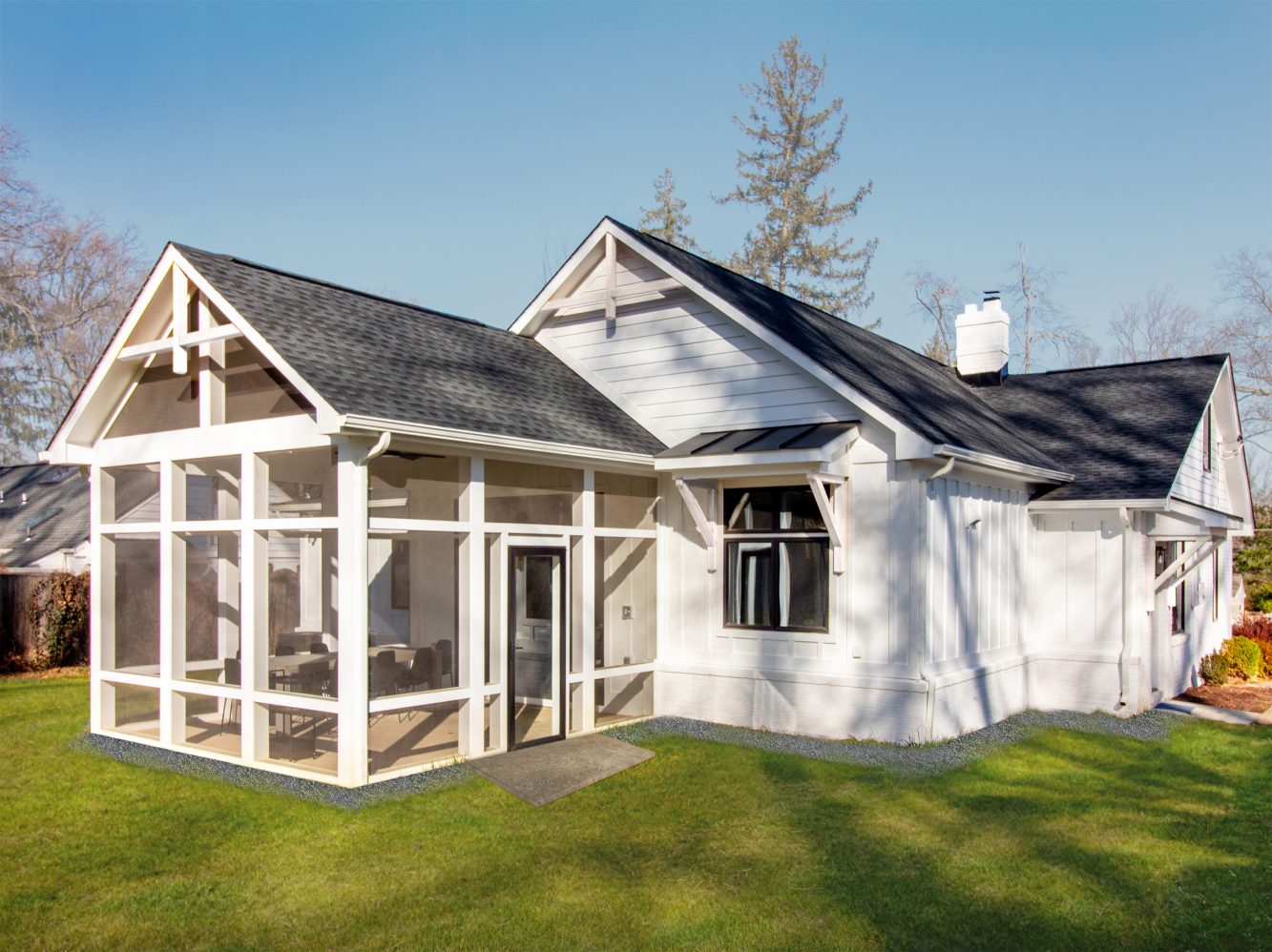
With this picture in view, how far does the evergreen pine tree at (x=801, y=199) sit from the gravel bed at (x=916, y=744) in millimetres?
24605

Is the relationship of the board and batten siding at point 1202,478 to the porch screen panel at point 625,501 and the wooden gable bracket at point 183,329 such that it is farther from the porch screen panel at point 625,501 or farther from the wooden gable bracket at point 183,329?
the wooden gable bracket at point 183,329

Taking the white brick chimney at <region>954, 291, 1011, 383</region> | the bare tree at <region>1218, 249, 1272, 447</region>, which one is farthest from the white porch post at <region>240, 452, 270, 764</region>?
the bare tree at <region>1218, 249, 1272, 447</region>

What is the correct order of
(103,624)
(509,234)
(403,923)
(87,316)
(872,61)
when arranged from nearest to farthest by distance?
1. (403,923)
2. (103,624)
3. (872,61)
4. (87,316)
5. (509,234)

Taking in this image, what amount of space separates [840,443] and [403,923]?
6.34 meters

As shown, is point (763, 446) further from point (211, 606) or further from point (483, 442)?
point (211, 606)

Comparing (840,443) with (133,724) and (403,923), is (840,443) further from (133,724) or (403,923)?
(133,724)

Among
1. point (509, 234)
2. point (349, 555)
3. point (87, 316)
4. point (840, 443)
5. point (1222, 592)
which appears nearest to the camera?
point (349, 555)

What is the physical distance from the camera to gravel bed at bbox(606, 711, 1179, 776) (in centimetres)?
934

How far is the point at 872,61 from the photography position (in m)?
19.7

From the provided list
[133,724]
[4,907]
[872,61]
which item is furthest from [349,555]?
[872,61]

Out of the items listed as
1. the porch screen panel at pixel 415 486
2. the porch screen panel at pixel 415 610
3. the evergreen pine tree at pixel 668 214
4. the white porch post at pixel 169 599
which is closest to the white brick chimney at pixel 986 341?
the porch screen panel at pixel 415 486

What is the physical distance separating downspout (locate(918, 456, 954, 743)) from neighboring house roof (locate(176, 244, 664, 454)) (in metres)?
3.06

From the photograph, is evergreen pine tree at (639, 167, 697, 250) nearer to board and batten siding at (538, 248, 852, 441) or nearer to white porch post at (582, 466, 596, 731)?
board and batten siding at (538, 248, 852, 441)

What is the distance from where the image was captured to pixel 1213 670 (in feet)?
48.8
